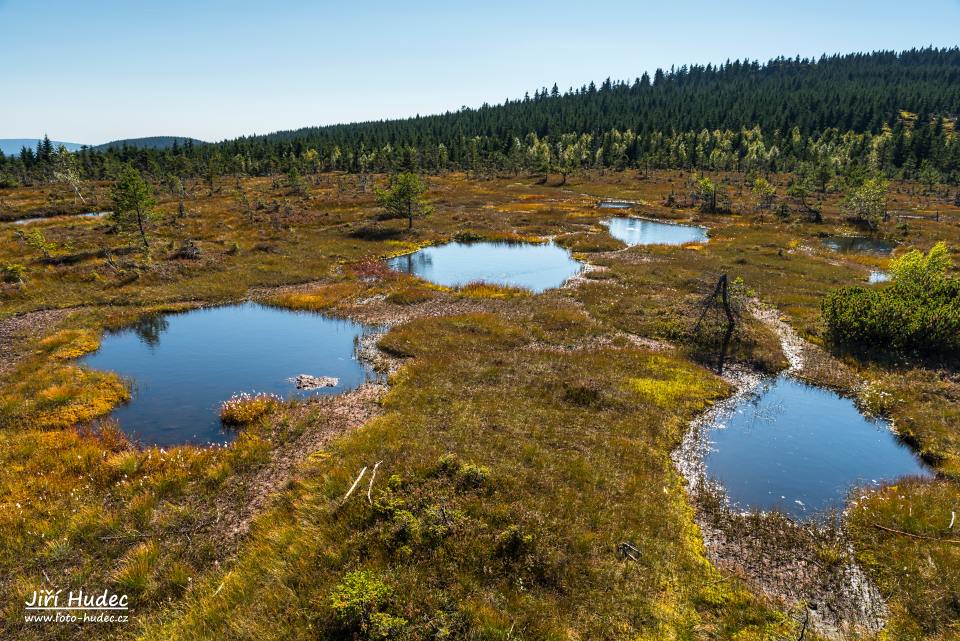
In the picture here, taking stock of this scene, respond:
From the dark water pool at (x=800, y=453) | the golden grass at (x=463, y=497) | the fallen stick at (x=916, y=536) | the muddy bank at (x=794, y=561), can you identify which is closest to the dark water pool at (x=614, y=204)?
the golden grass at (x=463, y=497)

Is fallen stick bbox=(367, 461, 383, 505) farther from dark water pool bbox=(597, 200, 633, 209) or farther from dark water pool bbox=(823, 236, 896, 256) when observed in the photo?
dark water pool bbox=(597, 200, 633, 209)

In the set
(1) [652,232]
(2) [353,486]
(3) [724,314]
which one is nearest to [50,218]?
(2) [353,486]

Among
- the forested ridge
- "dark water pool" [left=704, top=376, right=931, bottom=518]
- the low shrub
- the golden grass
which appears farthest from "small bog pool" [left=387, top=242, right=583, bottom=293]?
the forested ridge

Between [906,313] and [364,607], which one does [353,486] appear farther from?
[906,313]

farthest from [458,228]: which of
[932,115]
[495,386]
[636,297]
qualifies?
[932,115]

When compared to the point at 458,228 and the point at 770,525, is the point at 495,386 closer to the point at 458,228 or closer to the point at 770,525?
the point at 770,525
